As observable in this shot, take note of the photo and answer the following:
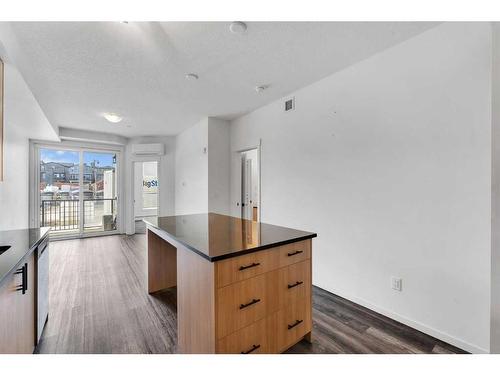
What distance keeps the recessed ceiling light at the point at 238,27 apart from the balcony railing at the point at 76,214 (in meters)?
5.68

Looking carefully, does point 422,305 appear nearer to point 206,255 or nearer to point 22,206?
point 206,255

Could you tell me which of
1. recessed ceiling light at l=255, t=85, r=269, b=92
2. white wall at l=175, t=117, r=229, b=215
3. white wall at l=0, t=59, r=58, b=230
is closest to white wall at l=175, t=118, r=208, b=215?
white wall at l=175, t=117, r=229, b=215

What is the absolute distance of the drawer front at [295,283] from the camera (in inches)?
63.3

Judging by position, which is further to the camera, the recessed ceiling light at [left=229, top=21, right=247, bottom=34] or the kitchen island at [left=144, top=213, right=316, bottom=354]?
the recessed ceiling light at [left=229, top=21, right=247, bottom=34]

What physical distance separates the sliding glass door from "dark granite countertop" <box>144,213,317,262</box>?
484 cm

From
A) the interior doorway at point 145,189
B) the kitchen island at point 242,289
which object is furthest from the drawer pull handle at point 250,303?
the interior doorway at point 145,189

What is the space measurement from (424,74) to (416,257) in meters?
1.59

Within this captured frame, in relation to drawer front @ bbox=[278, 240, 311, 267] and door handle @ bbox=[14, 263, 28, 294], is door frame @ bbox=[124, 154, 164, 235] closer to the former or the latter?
door handle @ bbox=[14, 263, 28, 294]

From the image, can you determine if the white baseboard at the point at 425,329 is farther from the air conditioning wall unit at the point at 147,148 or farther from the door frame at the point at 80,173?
the door frame at the point at 80,173

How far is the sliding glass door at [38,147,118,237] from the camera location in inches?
213

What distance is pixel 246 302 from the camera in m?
1.41

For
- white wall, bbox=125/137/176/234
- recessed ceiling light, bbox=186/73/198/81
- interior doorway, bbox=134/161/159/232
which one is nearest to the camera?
recessed ceiling light, bbox=186/73/198/81

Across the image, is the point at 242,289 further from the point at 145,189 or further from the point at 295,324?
the point at 145,189

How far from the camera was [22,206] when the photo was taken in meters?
4.38
